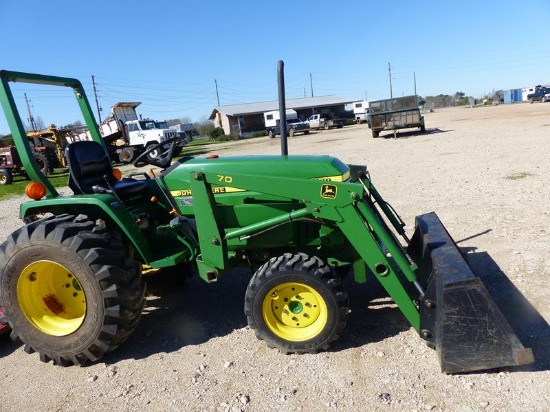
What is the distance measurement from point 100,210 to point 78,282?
1.85ft

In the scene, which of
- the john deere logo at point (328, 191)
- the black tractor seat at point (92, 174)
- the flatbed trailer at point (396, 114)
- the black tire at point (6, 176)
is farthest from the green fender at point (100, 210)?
the flatbed trailer at point (396, 114)

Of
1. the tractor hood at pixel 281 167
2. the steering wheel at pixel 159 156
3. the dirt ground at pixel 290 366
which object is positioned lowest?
the dirt ground at pixel 290 366

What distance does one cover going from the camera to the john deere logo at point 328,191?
2928 millimetres

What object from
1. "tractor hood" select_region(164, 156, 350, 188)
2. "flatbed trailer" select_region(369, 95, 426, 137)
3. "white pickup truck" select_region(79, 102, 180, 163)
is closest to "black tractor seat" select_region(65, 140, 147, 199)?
"tractor hood" select_region(164, 156, 350, 188)

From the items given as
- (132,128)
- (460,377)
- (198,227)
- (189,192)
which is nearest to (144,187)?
(189,192)

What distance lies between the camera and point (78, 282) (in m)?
3.18

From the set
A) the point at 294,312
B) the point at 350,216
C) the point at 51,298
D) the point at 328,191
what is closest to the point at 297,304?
the point at 294,312

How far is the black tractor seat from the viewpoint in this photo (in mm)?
3516

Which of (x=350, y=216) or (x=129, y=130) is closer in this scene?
(x=350, y=216)

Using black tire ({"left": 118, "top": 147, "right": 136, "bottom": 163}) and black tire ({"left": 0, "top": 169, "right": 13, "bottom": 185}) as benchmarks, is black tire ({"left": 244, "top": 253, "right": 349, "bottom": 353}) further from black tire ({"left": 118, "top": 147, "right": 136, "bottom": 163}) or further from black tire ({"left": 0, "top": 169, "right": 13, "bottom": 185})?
black tire ({"left": 118, "top": 147, "right": 136, "bottom": 163})

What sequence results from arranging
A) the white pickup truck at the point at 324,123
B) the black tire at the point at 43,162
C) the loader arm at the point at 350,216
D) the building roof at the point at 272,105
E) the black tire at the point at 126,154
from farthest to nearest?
the building roof at the point at 272,105 → the white pickup truck at the point at 324,123 → the black tire at the point at 126,154 → the black tire at the point at 43,162 → the loader arm at the point at 350,216

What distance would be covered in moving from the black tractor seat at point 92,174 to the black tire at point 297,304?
140 cm

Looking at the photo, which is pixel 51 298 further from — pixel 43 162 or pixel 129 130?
pixel 129 130

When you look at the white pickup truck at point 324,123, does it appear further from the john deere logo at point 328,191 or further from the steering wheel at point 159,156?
the john deere logo at point 328,191
